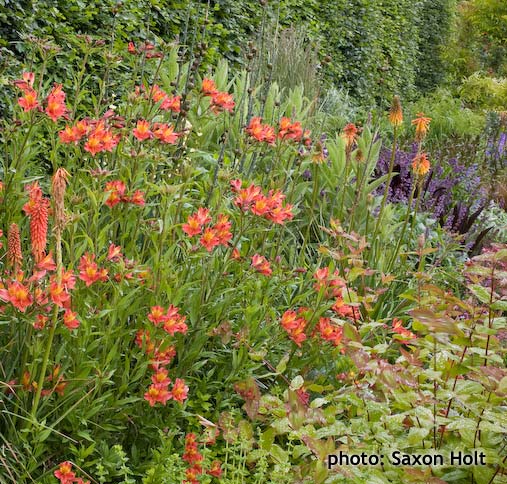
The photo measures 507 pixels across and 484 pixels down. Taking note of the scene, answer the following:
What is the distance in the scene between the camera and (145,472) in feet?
7.82

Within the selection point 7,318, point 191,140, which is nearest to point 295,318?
point 7,318

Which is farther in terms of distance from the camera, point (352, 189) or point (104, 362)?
point (352, 189)

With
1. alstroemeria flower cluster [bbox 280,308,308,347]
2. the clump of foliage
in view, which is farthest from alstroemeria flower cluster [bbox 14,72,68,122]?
alstroemeria flower cluster [bbox 280,308,308,347]

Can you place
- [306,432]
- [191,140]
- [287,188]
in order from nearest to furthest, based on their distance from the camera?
[306,432]
[191,140]
[287,188]

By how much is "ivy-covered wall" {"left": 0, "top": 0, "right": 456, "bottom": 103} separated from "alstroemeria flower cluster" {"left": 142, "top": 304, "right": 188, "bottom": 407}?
1.47m

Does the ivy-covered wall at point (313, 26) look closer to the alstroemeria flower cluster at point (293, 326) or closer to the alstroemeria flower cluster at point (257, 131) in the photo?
the alstroemeria flower cluster at point (257, 131)

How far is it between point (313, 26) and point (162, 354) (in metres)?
7.96

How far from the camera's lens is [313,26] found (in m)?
9.62

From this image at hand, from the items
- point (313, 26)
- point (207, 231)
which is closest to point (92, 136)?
point (207, 231)

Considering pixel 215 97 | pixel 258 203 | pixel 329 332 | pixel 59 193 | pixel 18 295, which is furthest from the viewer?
pixel 215 97

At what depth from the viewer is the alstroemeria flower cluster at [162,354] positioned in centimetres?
221

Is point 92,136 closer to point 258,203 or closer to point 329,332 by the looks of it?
point 258,203

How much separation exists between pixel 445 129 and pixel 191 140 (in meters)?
7.33

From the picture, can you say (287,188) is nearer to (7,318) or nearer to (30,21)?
(30,21)
